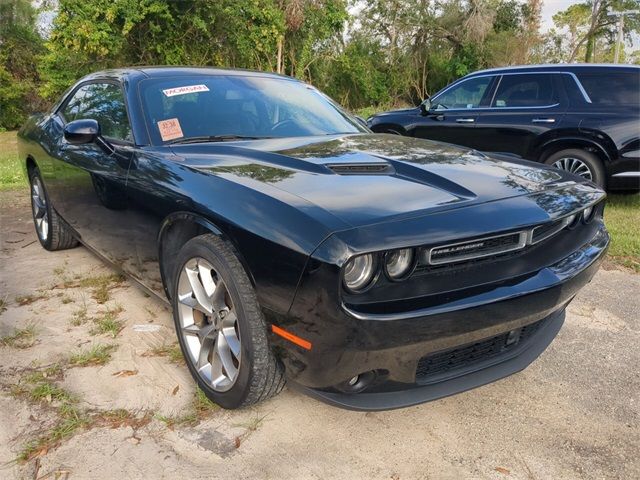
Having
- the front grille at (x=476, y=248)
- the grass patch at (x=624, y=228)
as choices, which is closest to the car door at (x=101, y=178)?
the front grille at (x=476, y=248)

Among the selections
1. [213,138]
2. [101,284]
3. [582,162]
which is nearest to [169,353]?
[213,138]

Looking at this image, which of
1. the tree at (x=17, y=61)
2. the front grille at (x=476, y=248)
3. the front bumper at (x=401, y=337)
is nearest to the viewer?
the front bumper at (x=401, y=337)

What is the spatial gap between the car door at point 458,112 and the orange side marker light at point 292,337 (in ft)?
18.1

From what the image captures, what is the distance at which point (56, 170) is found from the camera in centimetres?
398

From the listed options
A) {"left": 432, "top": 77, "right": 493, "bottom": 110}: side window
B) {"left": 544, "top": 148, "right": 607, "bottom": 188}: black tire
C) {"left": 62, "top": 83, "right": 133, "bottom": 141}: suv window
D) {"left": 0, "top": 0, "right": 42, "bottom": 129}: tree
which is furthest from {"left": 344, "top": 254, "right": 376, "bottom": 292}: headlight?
{"left": 0, "top": 0, "right": 42, "bottom": 129}: tree

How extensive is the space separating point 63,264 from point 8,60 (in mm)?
23598

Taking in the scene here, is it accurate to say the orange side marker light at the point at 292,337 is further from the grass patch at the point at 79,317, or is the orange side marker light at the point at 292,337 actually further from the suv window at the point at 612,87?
the suv window at the point at 612,87

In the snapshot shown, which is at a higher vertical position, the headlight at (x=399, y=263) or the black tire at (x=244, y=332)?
the headlight at (x=399, y=263)

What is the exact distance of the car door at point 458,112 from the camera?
22.5 feet

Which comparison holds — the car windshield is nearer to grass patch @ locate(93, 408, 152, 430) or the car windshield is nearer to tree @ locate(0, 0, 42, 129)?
grass patch @ locate(93, 408, 152, 430)

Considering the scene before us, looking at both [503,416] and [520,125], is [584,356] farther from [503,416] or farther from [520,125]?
[520,125]

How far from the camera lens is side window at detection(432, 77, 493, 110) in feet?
22.7

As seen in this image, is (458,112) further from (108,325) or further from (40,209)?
(108,325)

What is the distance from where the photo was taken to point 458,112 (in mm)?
6988
